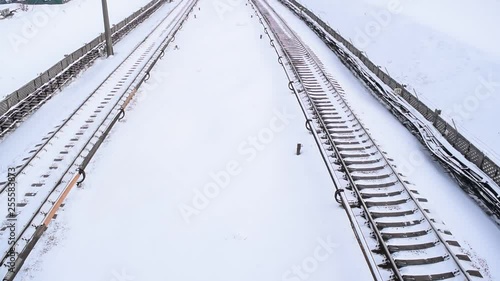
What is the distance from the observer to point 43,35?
31.9 m

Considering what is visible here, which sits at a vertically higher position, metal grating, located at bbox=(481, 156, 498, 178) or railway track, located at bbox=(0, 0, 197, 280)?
metal grating, located at bbox=(481, 156, 498, 178)

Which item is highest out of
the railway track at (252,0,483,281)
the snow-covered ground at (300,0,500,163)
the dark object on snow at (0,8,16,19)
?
the snow-covered ground at (300,0,500,163)

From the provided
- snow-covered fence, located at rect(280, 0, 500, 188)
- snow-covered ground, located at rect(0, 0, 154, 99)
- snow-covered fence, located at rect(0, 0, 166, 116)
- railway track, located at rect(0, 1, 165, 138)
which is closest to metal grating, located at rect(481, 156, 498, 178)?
snow-covered fence, located at rect(280, 0, 500, 188)

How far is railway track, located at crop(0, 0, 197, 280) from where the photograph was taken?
920 centimetres

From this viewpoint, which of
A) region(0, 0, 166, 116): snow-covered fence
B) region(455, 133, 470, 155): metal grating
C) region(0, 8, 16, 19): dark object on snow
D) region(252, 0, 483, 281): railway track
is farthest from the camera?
region(0, 8, 16, 19): dark object on snow

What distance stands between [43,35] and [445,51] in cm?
3001

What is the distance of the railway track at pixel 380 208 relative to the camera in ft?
27.2

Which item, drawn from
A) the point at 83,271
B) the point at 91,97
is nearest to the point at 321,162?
the point at 83,271

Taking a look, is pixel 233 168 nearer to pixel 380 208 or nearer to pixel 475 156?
pixel 380 208

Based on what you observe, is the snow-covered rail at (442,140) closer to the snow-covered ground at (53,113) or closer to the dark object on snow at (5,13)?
the snow-covered ground at (53,113)

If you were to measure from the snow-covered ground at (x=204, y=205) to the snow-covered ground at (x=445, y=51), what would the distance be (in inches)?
329

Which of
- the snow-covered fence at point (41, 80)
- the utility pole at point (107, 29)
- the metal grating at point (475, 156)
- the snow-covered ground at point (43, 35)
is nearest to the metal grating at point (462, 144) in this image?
the metal grating at point (475, 156)

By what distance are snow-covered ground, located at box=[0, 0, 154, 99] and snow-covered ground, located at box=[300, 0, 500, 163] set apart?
22.1 meters

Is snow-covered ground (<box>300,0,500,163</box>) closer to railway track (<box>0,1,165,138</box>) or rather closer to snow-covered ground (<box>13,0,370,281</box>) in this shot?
snow-covered ground (<box>13,0,370,281</box>)
